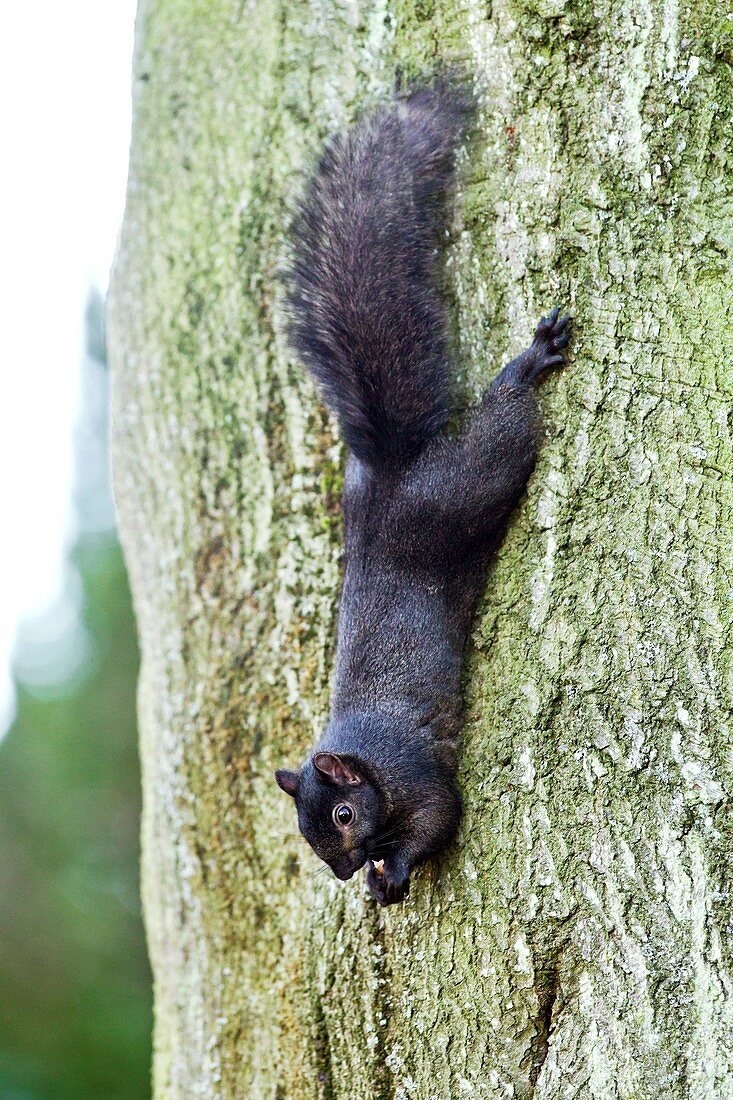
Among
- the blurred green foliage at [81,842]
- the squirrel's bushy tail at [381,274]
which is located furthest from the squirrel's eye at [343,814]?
the blurred green foliage at [81,842]

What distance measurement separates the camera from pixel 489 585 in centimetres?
234

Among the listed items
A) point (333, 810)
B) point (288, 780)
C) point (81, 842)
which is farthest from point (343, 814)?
point (81, 842)

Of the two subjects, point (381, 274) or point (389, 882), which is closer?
point (389, 882)

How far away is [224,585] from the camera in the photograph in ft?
9.14

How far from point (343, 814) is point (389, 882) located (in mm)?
212

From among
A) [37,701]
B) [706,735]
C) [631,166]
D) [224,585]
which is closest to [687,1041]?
[706,735]

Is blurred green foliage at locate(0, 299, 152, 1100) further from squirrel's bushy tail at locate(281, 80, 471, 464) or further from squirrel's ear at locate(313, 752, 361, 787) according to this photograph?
squirrel's bushy tail at locate(281, 80, 471, 464)

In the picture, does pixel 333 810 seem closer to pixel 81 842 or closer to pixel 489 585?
pixel 489 585

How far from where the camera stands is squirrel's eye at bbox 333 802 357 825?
248 centimetres

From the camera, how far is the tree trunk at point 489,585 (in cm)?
200

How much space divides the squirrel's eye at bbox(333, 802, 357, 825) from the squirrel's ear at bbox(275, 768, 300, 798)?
0.11m

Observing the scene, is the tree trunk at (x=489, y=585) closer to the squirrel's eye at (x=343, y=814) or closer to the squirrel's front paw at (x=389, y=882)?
the squirrel's front paw at (x=389, y=882)

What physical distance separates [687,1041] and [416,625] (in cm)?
111

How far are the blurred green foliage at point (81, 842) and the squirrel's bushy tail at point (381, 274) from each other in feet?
29.4
